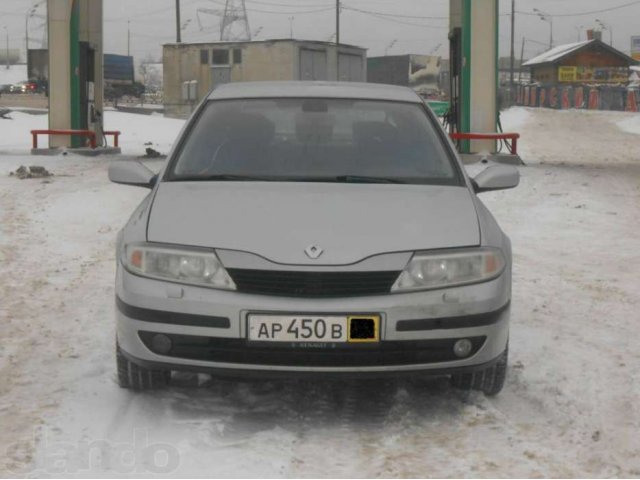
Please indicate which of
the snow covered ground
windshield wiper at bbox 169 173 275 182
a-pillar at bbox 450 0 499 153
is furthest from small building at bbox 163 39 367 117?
windshield wiper at bbox 169 173 275 182

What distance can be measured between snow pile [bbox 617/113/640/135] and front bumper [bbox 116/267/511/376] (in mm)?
36908

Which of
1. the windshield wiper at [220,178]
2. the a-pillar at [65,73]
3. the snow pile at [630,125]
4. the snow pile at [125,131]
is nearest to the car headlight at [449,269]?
the windshield wiper at [220,178]

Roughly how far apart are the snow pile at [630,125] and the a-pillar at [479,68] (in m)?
23.0

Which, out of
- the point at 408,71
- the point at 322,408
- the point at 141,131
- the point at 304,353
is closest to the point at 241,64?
the point at 141,131

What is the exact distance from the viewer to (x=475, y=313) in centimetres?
393

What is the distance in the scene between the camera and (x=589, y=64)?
78.0 metres

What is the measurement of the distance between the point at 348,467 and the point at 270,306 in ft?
2.24

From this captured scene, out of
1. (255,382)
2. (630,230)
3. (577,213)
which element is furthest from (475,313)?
(577,213)

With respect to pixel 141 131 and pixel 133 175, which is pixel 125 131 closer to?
pixel 141 131

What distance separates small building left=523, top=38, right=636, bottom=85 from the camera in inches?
3027

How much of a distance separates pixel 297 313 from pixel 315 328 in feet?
0.31

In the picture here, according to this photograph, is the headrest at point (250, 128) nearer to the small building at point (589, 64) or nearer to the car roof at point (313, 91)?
the car roof at point (313, 91)

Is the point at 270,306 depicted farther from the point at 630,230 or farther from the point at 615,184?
the point at 615,184

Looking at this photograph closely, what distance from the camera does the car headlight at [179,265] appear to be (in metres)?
3.86
